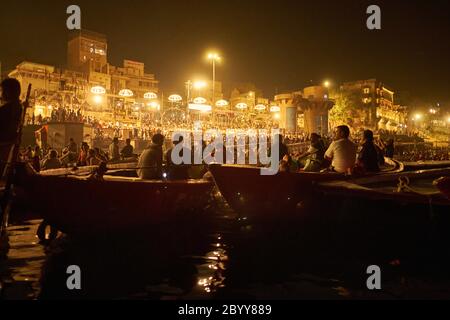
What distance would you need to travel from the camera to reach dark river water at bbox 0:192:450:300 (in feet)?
18.2

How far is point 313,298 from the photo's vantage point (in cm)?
539

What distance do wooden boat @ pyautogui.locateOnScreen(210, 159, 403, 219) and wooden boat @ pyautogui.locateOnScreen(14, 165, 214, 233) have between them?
878mm

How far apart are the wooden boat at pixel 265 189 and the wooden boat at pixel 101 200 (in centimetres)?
88

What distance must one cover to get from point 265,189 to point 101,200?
3.62m

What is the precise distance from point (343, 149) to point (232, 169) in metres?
2.63

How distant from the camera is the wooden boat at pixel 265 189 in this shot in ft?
27.4

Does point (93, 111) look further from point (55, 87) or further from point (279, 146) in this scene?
point (279, 146)

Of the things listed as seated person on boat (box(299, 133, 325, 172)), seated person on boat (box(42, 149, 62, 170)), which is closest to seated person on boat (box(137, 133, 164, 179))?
seated person on boat (box(299, 133, 325, 172))

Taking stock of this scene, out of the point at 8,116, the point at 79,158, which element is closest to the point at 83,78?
the point at 79,158

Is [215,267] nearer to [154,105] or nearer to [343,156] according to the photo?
[343,156]

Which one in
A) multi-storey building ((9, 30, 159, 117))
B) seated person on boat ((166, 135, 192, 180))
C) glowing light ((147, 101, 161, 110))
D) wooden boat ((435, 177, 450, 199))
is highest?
multi-storey building ((9, 30, 159, 117))

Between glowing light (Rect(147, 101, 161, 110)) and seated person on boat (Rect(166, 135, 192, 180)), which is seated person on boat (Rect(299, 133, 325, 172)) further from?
glowing light (Rect(147, 101, 161, 110))
